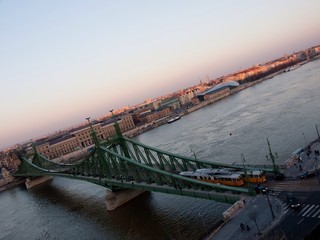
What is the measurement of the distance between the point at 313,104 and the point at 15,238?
4856 centimetres

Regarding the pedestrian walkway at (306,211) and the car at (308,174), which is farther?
the car at (308,174)

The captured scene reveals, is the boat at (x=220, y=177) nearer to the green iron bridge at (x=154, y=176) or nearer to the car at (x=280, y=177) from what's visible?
the green iron bridge at (x=154, y=176)

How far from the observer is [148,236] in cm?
2656

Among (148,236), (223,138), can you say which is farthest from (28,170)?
(148,236)

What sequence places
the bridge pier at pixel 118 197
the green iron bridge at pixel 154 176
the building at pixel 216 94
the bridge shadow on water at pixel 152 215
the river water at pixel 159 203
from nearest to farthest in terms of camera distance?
1. the green iron bridge at pixel 154 176
2. the bridge shadow on water at pixel 152 215
3. the river water at pixel 159 203
4. the bridge pier at pixel 118 197
5. the building at pixel 216 94

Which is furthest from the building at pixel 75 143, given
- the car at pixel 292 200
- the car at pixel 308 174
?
the car at pixel 292 200

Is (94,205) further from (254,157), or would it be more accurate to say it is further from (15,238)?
(254,157)

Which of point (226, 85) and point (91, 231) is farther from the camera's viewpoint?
point (226, 85)

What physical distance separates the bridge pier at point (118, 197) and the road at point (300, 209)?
1727 cm

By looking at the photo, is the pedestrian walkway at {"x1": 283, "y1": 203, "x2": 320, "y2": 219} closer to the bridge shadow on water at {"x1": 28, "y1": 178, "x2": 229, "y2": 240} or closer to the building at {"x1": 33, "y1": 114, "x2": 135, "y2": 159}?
the bridge shadow on water at {"x1": 28, "y1": 178, "x2": 229, "y2": 240}

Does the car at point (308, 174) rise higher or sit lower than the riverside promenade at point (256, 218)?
higher

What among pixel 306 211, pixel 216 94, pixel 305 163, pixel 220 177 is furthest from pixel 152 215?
pixel 216 94

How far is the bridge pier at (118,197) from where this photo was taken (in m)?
35.2

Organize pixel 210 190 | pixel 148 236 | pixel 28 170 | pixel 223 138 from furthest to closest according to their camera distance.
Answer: pixel 28 170, pixel 223 138, pixel 148 236, pixel 210 190
